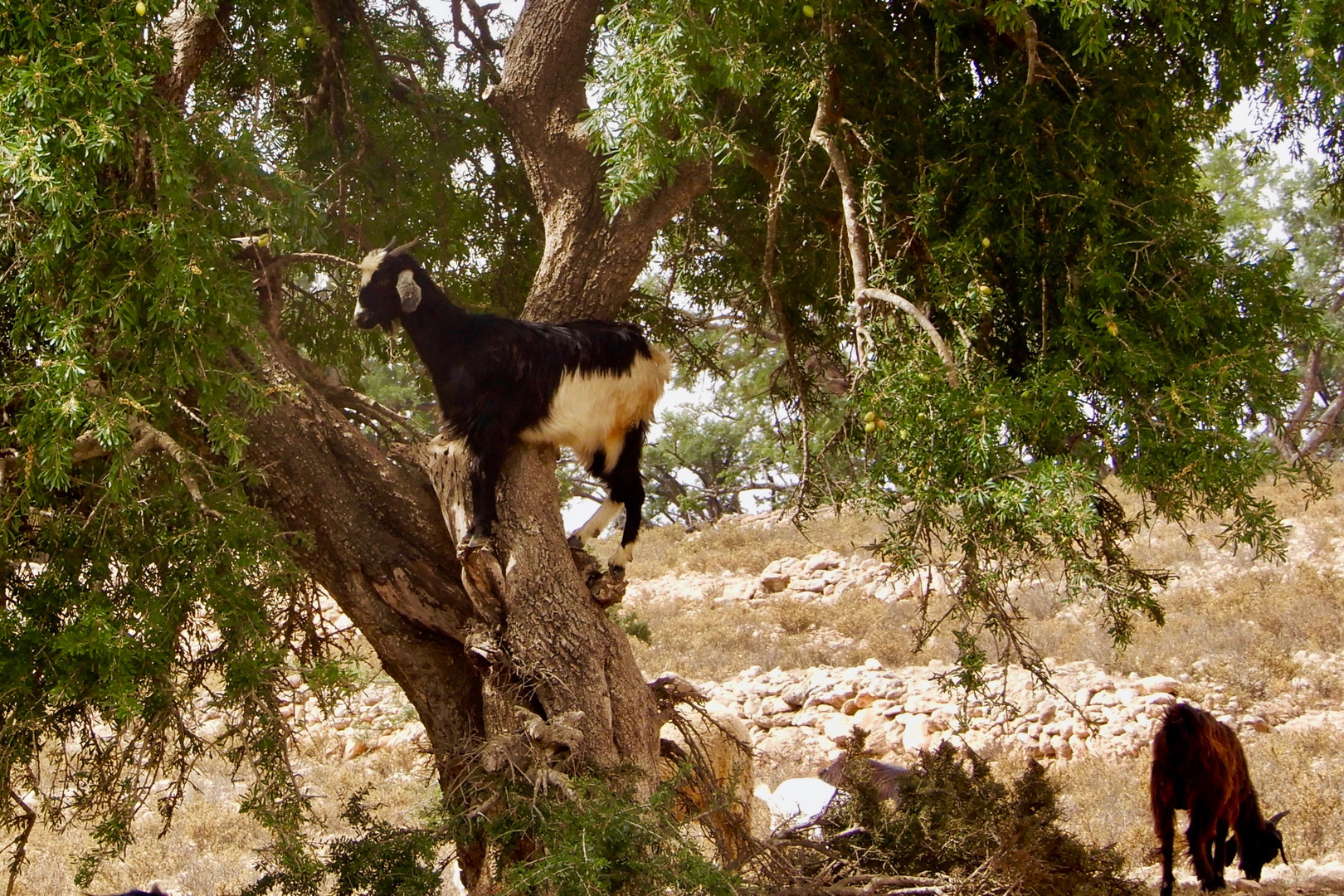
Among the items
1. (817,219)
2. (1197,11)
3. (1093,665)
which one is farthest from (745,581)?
(1197,11)

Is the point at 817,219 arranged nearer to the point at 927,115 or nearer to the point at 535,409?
the point at 927,115

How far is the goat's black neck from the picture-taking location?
4.88 meters

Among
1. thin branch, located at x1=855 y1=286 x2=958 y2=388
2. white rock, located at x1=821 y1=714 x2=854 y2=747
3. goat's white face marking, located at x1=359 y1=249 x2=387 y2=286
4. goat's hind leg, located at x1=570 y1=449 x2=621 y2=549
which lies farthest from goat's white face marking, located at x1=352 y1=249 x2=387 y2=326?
white rock, located at x1=821 y1=714 x2=854 y2=747

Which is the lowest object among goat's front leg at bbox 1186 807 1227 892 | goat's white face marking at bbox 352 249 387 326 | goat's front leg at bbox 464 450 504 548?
goat's front leg at bbox 1186 807 1227 892

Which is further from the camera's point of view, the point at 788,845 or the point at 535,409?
the point at 788,845

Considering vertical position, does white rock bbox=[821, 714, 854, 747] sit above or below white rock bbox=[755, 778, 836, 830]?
above

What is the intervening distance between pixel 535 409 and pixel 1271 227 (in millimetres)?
18373

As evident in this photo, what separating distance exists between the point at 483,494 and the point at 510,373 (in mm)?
523

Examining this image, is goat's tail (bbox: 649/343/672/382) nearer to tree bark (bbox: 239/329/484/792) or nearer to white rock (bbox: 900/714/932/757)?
tree bark (bbox: 239/329/484/792)

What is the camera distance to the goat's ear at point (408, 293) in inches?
187

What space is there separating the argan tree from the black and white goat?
0.59 ft

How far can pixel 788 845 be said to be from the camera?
5102mm

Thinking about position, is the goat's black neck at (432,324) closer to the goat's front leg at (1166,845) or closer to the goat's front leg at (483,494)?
the goat's front leg at (483,494)

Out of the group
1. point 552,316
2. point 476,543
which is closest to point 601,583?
point 476,543
